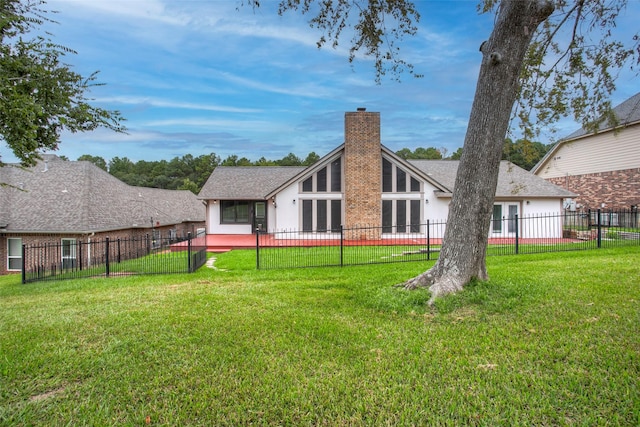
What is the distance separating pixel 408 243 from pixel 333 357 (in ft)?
43.7

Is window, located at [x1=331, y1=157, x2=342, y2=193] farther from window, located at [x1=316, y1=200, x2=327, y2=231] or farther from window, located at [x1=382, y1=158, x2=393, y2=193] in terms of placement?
window, located at [x1=382, y1=158, x2=393, y2=193]

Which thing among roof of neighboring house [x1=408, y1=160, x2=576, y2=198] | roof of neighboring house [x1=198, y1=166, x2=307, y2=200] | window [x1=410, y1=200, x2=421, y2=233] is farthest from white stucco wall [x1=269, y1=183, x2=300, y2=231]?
roof of neighboring house [x1=408, y1=160, x2=576, y2=198]

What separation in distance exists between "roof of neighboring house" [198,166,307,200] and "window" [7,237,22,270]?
994cm

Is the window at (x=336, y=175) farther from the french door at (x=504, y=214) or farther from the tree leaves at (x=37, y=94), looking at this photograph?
the tree leaves at (x=37, y=94)

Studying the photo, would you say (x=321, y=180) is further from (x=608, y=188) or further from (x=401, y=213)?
(x=608, y=188)

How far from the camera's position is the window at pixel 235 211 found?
22312mm

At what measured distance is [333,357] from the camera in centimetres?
399

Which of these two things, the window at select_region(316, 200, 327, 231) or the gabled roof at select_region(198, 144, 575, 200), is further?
the window at select_region(316, 200, 327, 231)

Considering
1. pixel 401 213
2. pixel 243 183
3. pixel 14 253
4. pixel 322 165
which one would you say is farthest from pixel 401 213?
pixel 14 253

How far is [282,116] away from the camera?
29.8 m

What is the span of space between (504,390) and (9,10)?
10.1 meters

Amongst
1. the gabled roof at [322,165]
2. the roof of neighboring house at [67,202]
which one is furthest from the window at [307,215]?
the roof of neighboring house at [67,202]

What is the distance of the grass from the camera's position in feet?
9.81

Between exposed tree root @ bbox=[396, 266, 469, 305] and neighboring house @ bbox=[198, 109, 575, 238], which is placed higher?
neighboring house @ bbox=[198, 109, 575, 238]
